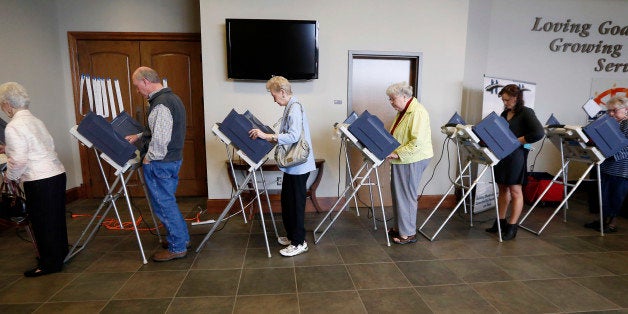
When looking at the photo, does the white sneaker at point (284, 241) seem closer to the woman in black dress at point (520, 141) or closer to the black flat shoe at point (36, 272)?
the black flat shoe at point (36, 272)

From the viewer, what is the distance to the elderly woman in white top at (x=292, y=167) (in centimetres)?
252

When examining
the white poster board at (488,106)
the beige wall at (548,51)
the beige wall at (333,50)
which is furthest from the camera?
the beige wall at (548,51)

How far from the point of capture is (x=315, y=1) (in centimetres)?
384

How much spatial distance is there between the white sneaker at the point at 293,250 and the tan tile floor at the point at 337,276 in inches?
2.0

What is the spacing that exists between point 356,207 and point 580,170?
4.07 meters

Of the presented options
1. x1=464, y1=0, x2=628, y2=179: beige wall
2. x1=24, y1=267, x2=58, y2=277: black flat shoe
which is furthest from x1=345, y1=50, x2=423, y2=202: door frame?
x1=24, y1=267, x2=58, y2=277: black flat shoe

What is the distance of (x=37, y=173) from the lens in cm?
231

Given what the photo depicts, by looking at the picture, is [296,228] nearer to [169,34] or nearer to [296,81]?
[296,81]

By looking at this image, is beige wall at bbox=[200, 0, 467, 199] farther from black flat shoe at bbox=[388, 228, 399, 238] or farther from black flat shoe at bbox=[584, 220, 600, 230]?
black flat shoe at bbox=[584, 220, 600, 230]

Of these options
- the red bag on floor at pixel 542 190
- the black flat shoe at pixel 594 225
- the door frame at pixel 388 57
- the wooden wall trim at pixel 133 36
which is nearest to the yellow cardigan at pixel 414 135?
the door frame at pixel 388 57

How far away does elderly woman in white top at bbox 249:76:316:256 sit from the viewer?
252 centimetres

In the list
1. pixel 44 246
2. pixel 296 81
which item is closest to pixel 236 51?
pixel 296 81

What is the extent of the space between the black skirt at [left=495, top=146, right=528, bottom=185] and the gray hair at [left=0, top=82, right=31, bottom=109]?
401 cm

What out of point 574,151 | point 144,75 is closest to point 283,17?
point 144,75
